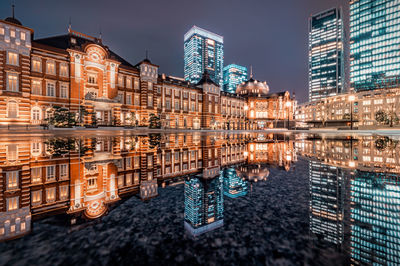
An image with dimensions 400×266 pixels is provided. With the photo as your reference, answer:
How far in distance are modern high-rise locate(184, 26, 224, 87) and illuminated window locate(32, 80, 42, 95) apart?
133657 millimetres

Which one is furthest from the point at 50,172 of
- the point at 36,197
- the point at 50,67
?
the point at 50,67

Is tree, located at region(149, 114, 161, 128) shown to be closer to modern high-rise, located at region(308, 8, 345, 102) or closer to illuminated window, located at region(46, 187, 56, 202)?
illuminated window, located at region(46, 187, 56, 202)

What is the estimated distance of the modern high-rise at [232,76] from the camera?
16838cm

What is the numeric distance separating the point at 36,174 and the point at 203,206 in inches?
140

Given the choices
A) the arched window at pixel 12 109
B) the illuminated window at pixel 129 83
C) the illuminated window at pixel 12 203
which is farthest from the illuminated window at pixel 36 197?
the illuminated window at pixel 129 83

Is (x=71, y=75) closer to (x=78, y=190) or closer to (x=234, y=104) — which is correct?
(x=78, y=190)

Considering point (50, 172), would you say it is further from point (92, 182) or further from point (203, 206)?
point (203, 206)

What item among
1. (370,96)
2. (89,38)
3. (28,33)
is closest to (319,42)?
(370,96)

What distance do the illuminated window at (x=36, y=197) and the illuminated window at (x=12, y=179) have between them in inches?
21.7

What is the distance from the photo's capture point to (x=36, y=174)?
3.45 metres

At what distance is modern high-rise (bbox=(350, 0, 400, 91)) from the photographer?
→ 8000 cm

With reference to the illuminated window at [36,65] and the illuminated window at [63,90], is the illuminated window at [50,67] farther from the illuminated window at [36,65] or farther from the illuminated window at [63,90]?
the illuminated window at [63,90]

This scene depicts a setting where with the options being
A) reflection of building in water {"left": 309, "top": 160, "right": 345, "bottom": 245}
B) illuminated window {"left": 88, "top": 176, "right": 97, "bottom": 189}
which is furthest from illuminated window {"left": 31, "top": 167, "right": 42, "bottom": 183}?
reflection of building in water {"left": 309, "top": 160, "right": 345, "bottom": 245}

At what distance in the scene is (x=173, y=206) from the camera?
2.03 metres
